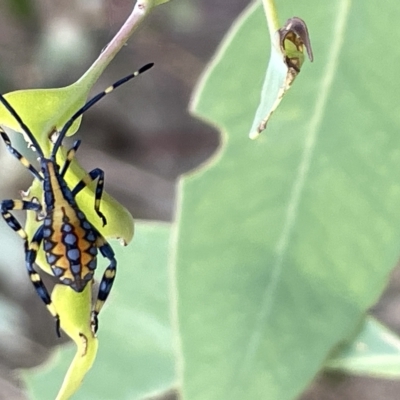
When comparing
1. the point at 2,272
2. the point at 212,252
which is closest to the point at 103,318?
the point at 212,252

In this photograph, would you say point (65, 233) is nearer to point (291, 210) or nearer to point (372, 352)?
point (291, 210)

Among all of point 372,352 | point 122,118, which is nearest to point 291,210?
point 372,352

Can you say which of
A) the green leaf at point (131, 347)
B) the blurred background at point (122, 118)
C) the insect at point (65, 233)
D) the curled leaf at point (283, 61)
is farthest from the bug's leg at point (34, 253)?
the blurred background at point (122, 118)

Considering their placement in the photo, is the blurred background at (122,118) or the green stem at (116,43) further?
the blurred background at (122,118)

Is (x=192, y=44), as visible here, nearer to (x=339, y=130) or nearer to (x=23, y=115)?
(x=339, y=130)

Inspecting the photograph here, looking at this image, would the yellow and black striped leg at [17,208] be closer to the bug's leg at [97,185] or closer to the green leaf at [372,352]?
the bug's leg at [97,185]

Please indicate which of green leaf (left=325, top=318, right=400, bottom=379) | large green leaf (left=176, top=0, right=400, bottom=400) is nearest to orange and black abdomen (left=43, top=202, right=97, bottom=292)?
large green leaf (left=176, top=0, right=400, bottom=400)

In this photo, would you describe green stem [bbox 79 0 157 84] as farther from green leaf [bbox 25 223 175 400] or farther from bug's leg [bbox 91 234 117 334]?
green leaf [bbox 25 223 175 400]
